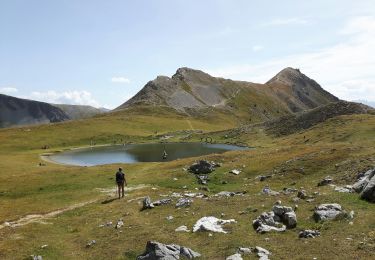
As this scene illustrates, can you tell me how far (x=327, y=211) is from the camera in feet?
99.3

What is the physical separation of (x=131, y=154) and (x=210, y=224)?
3664 inches

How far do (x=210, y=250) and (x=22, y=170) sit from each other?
228 ft

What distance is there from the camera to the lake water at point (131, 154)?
11077cm

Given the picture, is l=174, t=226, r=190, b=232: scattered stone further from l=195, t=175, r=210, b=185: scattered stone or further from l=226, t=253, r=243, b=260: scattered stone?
l=195, t=175, r=210, b=185: scattered stone

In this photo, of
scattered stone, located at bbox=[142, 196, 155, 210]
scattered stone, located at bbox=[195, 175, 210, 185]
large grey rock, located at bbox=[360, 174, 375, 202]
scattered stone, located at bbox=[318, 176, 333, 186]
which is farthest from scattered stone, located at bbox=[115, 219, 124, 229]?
scattered stone, located at bbox=[318, 176, 333, 186]

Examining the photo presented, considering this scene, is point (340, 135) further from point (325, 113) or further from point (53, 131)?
point (53, 131)

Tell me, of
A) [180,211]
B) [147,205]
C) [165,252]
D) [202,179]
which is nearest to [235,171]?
[202,179]

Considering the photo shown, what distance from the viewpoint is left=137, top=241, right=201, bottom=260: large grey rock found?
2502cm

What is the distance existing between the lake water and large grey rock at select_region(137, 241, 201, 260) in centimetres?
8107

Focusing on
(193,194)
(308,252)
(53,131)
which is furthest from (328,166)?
(53,131)

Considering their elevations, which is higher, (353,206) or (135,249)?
(353,206)

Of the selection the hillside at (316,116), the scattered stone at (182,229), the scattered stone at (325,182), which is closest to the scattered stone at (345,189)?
the scattered stone at (325,182)

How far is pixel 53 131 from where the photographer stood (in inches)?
6959

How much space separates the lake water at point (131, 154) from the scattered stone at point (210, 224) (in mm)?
74621
